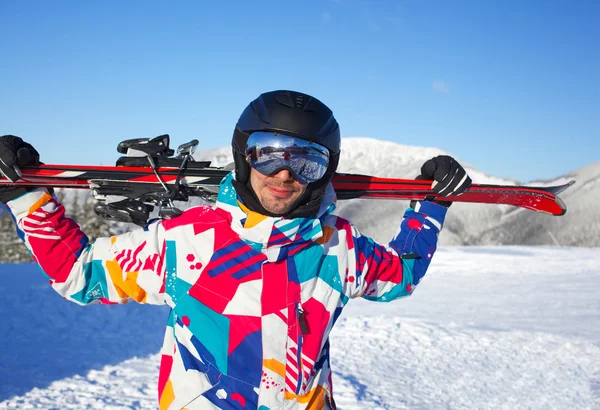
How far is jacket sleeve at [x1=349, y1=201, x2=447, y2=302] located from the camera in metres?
2.26

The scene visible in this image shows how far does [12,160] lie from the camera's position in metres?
2.01

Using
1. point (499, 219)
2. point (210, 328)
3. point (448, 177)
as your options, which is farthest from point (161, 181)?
point (499, 219)

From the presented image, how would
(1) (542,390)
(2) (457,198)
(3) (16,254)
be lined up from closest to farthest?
(2) (457,198)
(1) (542,390)
(3) (16,254)

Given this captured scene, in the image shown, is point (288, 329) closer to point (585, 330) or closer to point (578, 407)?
point (578, 407)

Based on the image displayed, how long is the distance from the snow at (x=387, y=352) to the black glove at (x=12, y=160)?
129 inches

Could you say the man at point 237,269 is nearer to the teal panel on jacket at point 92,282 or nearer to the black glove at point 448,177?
the teal panel on jacket at point 92,282

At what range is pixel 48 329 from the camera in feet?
22.6

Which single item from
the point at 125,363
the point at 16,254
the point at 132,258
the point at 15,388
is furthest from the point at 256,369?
the point at 16,254

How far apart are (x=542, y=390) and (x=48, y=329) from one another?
5934 millimetres

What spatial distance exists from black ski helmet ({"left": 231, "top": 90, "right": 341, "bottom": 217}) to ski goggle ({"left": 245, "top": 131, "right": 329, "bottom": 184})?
28 millimetres

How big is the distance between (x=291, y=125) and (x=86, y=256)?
0.90m

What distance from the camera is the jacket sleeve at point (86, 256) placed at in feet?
6.15

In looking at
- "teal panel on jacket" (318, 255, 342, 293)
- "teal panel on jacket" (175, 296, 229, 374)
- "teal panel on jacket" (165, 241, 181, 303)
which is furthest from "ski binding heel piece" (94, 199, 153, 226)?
"teal panel on jacket" (318, 255, 342, 293)

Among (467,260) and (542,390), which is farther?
(467,260)
